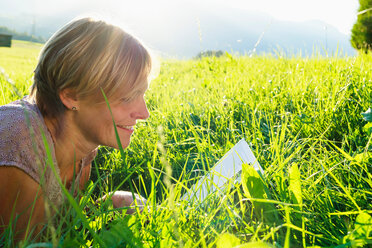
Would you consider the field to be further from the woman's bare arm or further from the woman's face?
the woman's face

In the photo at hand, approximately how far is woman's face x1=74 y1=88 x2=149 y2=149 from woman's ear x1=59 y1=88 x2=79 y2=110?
0.03 metres

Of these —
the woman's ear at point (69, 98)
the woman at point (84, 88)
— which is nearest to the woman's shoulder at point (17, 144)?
the woman at point (84, 88)

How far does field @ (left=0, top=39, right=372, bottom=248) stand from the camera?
0.93 metres

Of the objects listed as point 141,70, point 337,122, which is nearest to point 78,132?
point 141,70

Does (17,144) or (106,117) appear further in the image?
(106,117)

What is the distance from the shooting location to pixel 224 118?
2273 mm

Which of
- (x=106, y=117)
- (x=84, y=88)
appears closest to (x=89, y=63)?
(x=84, y=88)

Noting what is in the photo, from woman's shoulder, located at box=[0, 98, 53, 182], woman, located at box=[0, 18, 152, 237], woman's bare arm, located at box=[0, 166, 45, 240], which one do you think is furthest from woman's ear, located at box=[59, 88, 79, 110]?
woman's bare arm, located at box=[0, 166, 45, 240]

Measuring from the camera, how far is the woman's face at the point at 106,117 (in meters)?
1.57

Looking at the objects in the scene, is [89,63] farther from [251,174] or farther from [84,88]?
[251,174]

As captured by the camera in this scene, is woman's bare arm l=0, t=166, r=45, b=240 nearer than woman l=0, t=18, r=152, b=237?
Yes

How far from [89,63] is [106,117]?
27cm

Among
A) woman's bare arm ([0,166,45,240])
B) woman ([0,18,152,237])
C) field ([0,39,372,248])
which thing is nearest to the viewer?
field ([0,39,372,248])

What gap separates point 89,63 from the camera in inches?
60.1
